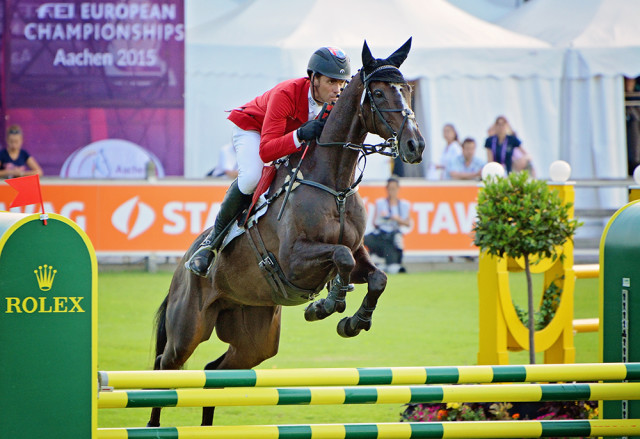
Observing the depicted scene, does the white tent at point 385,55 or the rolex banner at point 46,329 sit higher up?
the white tent at point 385,55

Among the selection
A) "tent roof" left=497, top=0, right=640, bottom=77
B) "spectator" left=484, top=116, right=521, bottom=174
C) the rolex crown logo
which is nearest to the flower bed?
the rolex crown logo

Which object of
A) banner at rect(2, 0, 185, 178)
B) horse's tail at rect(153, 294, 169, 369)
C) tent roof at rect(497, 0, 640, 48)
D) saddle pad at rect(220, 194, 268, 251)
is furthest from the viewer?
tent roof at rect(497, 0, 640, 48)

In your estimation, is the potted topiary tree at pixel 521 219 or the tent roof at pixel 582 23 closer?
the potted topiary tree at pixel 521 219

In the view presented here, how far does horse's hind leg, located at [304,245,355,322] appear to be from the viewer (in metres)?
4.48

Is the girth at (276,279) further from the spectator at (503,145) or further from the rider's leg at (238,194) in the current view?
the spectator at (503,145)

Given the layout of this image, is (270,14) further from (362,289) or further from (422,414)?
(422,414)

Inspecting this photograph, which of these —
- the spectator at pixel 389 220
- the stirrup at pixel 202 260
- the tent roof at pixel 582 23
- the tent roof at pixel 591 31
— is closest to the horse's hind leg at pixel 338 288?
the stirrup at pixel 202 260

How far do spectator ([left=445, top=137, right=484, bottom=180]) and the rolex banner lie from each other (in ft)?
34.6

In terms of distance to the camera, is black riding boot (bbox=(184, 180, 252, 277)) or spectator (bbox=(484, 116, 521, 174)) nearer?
black riding boot (bbox=(184, 180, 252, 277))

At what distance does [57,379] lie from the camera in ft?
11.1

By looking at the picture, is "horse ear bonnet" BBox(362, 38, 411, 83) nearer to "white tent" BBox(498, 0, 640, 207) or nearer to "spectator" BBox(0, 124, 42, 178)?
"spectator" BBox(0, 124, 42, 178)

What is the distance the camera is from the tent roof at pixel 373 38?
1448 cm

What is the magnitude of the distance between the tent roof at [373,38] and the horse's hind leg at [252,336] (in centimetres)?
905

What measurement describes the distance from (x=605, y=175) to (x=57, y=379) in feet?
42.4
